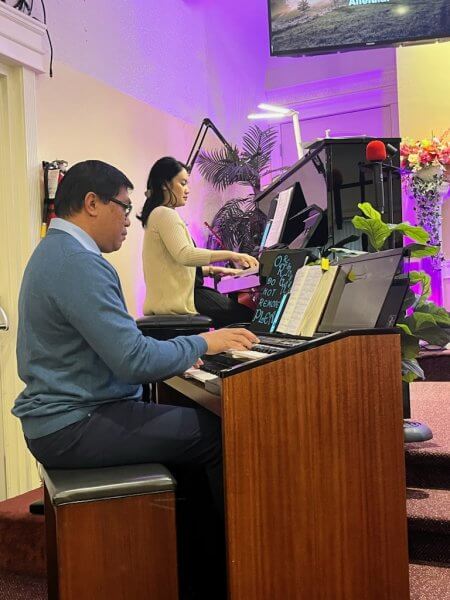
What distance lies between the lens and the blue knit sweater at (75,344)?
5.88 ft

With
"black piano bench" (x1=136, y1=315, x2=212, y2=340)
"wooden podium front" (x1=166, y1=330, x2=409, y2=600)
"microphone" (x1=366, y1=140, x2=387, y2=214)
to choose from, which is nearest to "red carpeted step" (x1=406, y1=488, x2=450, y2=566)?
"wooden podium front" (x1=166, y1=330, x2=409, y2=600)

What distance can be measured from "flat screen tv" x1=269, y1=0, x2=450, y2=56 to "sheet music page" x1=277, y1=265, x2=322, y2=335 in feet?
11.3

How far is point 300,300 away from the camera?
240 cm

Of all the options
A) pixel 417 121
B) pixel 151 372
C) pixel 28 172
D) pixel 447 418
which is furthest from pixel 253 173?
pixel 151 372

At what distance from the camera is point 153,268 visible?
3824 mm

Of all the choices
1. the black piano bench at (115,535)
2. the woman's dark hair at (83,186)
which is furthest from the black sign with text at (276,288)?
the black piano bench at (115,535)

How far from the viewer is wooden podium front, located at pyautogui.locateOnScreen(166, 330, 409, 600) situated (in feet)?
5.56

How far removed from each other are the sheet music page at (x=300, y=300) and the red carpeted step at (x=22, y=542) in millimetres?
1240

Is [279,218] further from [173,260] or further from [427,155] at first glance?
[427,155]

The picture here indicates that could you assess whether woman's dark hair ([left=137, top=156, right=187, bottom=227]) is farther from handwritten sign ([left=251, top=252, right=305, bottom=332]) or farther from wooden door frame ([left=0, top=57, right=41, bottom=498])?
handwritten sign ([left=251, top=252, right=305, bottom=332])

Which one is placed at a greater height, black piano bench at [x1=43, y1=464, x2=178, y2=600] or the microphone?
the microphone

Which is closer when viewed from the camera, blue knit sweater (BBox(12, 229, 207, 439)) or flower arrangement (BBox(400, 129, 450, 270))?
blue knit sweater (BBox(12, 229, 207, 439))

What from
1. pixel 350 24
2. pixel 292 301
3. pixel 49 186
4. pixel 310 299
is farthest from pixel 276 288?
pixel 350 24

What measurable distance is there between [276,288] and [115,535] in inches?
49.7
